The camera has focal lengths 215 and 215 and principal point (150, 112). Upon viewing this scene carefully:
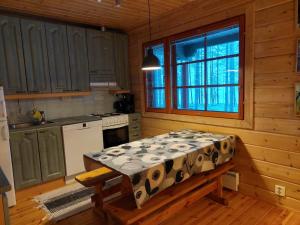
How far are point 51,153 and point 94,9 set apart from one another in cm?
215

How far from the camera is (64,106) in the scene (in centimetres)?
375

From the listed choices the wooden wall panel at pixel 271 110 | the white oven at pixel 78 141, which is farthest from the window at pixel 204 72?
the white oven at pixel 78 141

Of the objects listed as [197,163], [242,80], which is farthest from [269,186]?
[242,80]

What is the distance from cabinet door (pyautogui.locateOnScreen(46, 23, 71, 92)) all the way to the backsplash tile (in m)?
0.39

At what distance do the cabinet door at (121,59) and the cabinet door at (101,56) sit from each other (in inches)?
4.1

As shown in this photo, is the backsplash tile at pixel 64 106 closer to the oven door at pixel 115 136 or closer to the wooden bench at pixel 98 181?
the oven door at pixel 115 136

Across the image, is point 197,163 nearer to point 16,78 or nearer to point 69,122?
point 69,122

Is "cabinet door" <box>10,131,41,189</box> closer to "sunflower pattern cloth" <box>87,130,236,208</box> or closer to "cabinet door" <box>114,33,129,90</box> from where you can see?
"sunflower pattern cloth" <box>87,130,236,208</box>

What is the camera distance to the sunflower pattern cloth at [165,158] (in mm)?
1720

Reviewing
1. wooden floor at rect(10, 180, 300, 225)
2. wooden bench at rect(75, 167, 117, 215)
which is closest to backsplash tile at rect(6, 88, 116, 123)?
wooden floor at rect(10, 180, 300, 225)

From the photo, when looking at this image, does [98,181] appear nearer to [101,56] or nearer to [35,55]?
[35,55]

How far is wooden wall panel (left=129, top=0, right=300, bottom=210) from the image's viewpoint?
86.9 inches

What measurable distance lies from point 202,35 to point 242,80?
2.86 ft

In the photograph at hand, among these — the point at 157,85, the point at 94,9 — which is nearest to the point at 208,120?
the point at 157,85
